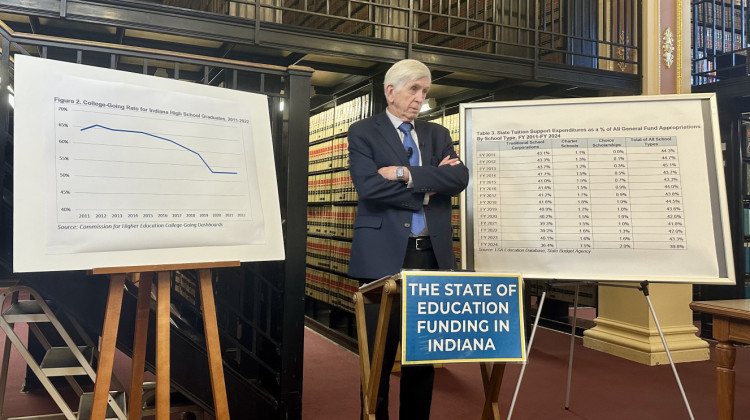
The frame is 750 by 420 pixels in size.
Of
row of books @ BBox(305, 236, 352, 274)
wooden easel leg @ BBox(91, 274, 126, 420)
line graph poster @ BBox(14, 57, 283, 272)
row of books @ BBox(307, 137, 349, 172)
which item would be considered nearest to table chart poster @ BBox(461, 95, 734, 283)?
line graph poster @ BBox(14, 57, 283, 272)

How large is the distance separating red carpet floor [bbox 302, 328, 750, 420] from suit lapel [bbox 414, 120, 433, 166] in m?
1.49

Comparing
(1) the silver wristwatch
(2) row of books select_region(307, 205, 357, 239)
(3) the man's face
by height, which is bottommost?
(2) row of books select_region(307, 205, 357, 239)

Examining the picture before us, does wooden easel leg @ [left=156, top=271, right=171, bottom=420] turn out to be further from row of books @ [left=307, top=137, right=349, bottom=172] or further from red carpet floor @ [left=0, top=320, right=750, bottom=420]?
row of books @ [left=307, top=137, right=349, bottom=172]

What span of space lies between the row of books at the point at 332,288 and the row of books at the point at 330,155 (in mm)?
1069

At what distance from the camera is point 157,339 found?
5.51ft

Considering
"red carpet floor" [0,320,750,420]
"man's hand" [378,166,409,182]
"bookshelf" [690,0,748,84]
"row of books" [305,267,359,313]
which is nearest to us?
"man's hand" [378,166,409,182]

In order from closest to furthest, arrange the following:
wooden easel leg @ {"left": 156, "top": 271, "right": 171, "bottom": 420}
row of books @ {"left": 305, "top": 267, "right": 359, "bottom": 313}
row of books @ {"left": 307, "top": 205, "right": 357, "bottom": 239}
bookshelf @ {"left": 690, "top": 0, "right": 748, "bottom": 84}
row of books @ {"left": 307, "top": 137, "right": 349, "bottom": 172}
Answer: wooden easel leg @ {"left": 156, "top": 271, "right": 171, "bottom": 420}, row of books @ {"left": 305, "top": 267, "right": 359, "bottom": 313}, row of books @ {"left": 307, "top": 205, "right": 357, "bottom": 239}, row of books @ {"left": 307, "top": 137, "right": 349, "bottom": 172}, bookshelf @ {"left": 690, "top": 0, "right": 748, "bottom": 84}

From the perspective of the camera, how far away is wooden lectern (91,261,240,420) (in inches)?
62.1

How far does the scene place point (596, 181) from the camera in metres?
2.20

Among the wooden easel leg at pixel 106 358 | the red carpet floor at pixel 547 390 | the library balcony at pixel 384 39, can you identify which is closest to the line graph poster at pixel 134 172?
the wooden easel leg at pixel 106 358

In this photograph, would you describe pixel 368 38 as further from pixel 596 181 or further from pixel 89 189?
pixel 89 189

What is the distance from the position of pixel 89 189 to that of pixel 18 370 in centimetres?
275

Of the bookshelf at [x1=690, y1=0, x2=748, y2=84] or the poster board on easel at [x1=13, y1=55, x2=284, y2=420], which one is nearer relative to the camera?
the poster board on easel at [x1=13, y1=55, x2=284, y2=420]

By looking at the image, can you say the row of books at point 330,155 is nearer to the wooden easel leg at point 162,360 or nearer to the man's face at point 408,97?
the man's face at point 408,97
